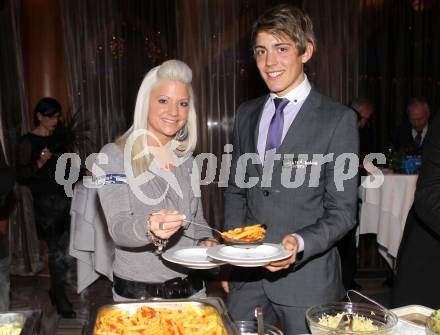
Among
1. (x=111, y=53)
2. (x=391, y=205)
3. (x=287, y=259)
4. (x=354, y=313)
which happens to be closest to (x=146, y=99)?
(x=287, y=259)

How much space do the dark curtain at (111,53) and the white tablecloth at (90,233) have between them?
1902 millimetres

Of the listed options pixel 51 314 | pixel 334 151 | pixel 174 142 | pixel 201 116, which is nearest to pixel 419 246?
pixel 334 151

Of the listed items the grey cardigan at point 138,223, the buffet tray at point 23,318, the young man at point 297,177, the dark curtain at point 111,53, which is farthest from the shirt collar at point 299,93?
the dark curtain at point 111,53

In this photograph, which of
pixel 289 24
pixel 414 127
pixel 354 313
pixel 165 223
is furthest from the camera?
pixel 414 127

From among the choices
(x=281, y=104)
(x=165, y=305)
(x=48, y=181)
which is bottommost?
(x=48, y=181)

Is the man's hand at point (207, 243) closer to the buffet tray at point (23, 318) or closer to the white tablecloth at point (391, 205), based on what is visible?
the buffet tray at point (23, 318)

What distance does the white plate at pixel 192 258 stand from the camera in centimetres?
158

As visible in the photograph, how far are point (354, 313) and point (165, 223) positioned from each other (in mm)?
595

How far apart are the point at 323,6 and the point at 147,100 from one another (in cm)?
486

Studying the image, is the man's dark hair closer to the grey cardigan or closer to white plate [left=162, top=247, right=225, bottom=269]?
the grey cardigan

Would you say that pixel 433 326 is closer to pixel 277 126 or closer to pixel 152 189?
pixel 277 126

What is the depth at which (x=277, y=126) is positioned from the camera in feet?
6.36

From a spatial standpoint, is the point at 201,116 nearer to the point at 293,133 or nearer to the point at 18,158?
the point at 18,158

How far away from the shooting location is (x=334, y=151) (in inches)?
72.1
